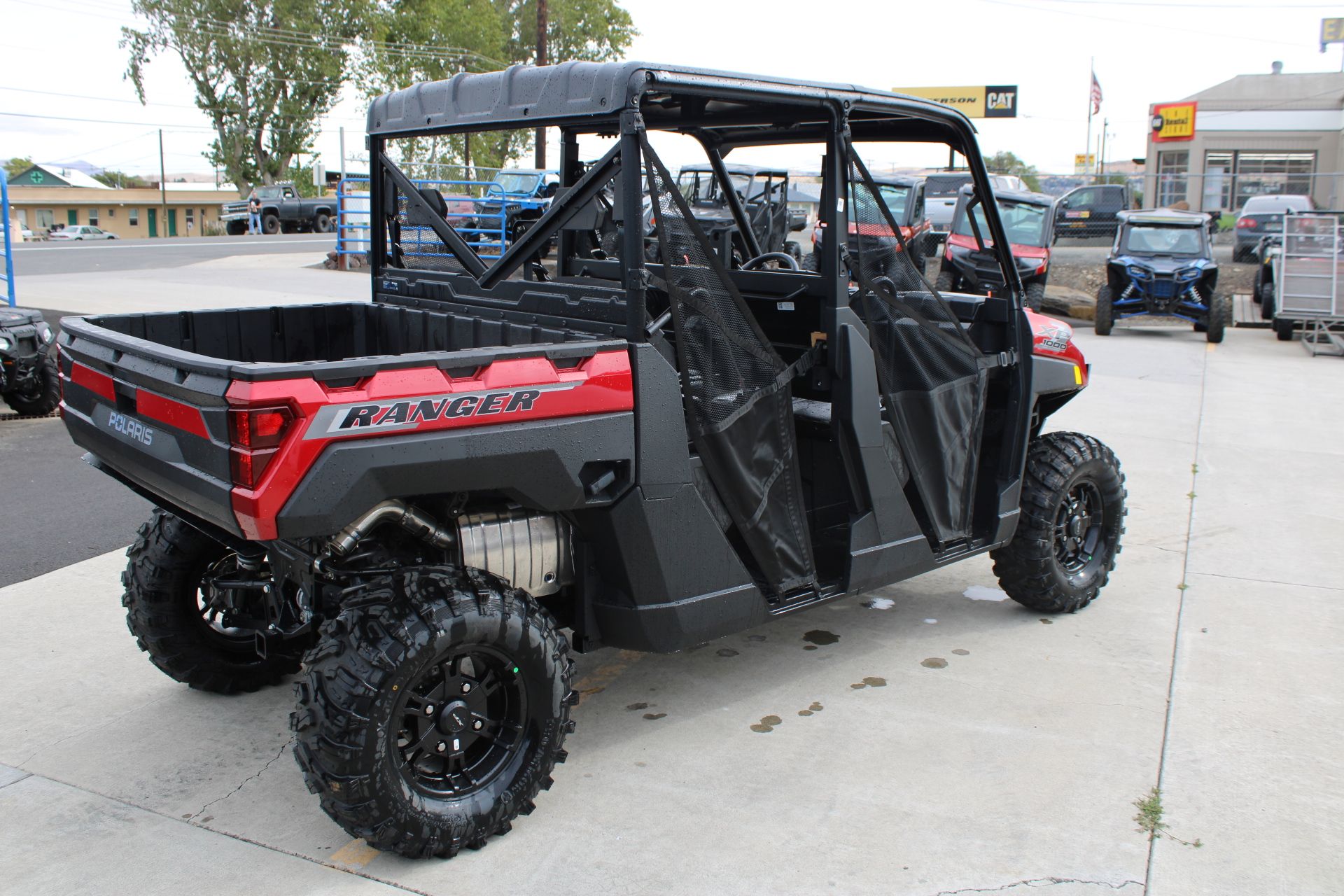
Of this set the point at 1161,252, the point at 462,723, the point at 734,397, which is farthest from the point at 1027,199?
the point at 462,723

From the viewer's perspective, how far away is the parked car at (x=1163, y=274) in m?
15.3

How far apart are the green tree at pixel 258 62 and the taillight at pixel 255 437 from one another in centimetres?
6016

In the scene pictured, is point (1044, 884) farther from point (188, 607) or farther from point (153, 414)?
point (188, 607)

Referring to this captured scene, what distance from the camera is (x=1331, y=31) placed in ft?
142

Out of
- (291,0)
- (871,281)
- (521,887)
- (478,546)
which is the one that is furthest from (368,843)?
(291,0)

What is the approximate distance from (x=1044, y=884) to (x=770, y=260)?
281 cm

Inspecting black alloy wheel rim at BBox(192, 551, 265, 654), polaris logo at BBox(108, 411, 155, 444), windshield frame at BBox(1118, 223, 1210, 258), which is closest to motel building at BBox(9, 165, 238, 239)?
windshield frame at BBox(1118, 223, 1210, 258)

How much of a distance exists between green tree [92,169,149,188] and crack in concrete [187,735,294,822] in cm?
12481

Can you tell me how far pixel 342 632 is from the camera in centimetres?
312

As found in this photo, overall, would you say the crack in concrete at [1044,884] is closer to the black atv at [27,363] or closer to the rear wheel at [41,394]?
the black atv at [27,363]

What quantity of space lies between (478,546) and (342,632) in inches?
21.1

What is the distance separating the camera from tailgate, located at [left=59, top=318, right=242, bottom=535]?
292cm

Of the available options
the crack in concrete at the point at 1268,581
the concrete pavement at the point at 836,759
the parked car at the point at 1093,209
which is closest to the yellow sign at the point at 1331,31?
the parked car at the point at 1093,209

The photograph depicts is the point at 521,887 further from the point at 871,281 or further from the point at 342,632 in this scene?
the point at 871,281
